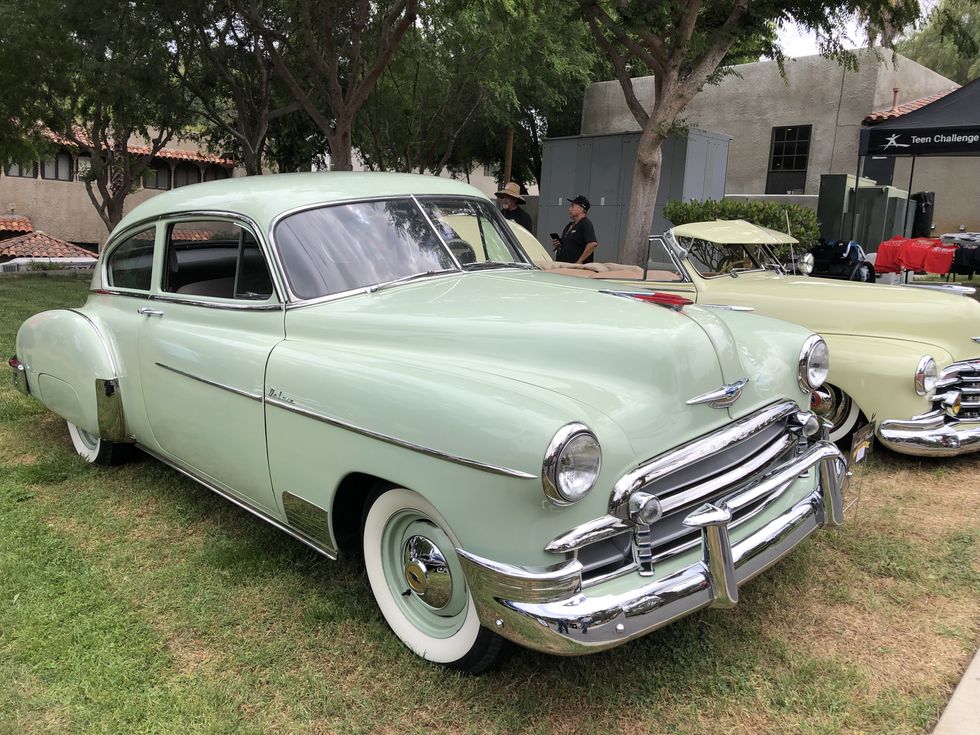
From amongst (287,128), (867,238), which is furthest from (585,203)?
(287,128)

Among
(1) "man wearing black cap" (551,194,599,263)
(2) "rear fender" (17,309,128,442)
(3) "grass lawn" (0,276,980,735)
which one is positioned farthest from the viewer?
(1) "man wearing black cap" (551,194,599,263)

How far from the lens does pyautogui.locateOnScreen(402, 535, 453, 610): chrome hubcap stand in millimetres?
2501

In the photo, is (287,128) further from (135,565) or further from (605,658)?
(605,658)

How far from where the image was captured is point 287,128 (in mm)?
18922

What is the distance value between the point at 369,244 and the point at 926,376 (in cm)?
326

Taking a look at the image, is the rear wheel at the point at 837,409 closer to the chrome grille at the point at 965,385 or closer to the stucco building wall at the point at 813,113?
the chrome grille at the point at 965,385

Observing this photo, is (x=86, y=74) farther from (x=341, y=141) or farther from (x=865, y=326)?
(x=865, y=326)

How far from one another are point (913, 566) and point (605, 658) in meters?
1.58

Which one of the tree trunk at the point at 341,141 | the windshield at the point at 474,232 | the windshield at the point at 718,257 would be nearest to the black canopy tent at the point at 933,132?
the windshield at the point at 718,257

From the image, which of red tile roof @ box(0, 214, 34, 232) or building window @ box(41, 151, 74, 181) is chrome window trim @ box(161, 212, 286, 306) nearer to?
red tile roof @ box(0, 214, 34, 232)

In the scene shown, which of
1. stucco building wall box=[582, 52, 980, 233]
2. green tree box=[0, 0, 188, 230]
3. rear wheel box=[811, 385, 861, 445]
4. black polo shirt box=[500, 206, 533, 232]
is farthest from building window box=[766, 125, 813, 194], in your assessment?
rear wheel box=[811, 385, 861, 445]

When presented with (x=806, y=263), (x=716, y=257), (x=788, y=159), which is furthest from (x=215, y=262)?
(x=788, y=159)

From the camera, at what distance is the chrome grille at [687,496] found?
7.31ft

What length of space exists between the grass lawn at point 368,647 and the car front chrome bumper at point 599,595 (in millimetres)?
406
